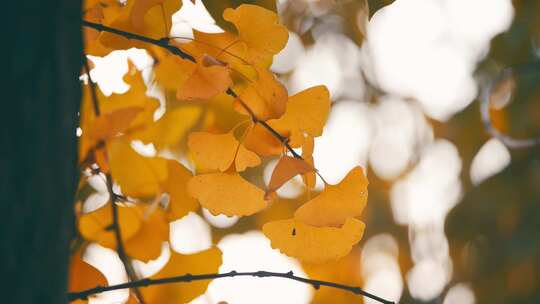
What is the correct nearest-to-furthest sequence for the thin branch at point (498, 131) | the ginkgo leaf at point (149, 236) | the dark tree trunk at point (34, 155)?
the dark tree trunk at point (34, 155)
the ginkgo leaf at point (149, 236)
the thin branch at point (498, 131)

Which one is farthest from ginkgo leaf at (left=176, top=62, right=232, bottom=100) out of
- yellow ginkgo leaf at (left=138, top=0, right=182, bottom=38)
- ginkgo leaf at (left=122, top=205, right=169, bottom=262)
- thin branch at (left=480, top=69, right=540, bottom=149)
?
thin branch at (left=480, top=69, right=540, bottom=149)

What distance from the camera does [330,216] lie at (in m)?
0.70

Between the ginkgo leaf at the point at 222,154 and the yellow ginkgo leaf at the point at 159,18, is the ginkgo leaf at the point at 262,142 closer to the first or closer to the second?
the ginkgo leaf at the point at 222,154

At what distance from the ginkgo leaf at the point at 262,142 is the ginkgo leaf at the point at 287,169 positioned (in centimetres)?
5

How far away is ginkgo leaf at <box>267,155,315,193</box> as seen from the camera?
0.65 meters

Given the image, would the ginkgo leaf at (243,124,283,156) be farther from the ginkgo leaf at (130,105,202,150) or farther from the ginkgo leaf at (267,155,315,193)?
the ginkgo leaf at (130,105,202,150)

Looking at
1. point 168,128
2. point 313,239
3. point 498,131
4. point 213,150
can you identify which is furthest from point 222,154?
point 498,131

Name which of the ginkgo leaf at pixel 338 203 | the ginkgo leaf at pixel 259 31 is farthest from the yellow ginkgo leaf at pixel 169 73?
the ginkgo leaf at pixel 338 203

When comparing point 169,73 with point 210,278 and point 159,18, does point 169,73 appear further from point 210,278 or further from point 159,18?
point 210,278

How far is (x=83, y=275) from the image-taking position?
28.6 inches

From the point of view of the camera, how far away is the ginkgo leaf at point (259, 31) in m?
0.72

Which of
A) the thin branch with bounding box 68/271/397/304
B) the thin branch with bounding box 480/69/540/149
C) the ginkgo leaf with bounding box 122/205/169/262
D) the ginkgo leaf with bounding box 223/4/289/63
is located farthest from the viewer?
the thin branch with bounding box 480/69/540/149

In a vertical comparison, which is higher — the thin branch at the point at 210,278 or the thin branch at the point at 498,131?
the thin branch at the point at 210,278

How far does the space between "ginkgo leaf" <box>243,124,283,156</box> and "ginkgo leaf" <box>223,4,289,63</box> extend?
0.07 m
